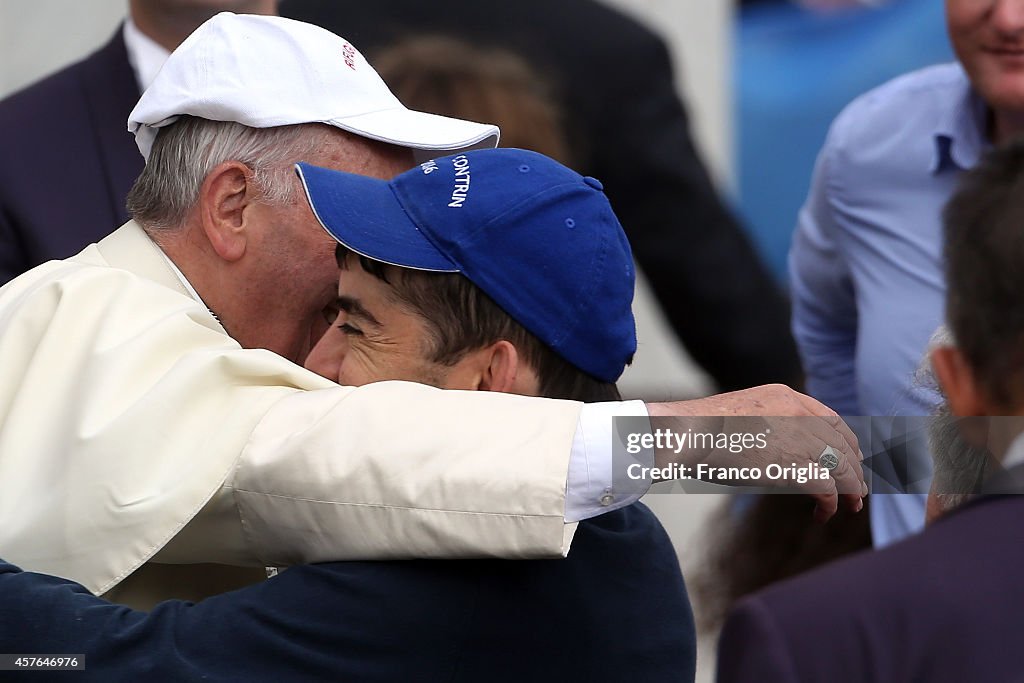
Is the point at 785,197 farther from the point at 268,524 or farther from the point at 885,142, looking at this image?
the point at 268,524

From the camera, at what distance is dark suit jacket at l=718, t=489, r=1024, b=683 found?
1399mm

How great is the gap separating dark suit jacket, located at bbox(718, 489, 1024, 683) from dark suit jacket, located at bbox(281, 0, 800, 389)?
3653mm

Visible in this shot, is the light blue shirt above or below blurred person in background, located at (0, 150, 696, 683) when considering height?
below

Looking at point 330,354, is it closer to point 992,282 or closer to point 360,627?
point 360,627

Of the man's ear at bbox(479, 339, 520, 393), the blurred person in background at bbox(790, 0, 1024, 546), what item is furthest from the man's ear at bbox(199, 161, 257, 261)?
the blurred person in background at bbox(790, 0, 1024, 546)

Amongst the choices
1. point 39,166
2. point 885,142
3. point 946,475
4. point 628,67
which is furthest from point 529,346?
point 628,67

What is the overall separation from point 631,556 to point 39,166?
143 centimetres

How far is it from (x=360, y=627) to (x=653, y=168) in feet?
12.2

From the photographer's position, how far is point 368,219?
2.15 m

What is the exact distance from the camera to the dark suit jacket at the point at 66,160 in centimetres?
283

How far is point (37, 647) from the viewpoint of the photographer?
1864 mm

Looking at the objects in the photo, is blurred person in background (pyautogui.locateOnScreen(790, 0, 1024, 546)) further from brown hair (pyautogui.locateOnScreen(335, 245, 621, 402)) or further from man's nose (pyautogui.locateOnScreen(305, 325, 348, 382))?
man's nose (pyautogui.locateOnScreen(305, 325, 348, 382))

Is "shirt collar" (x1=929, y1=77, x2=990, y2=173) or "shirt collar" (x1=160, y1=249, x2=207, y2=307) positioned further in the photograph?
"shirt collar" (x1=929, y1=77, x2=990, y2=173)

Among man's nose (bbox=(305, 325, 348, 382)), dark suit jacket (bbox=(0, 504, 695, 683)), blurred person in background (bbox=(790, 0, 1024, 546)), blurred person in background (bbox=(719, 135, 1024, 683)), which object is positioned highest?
blurred person in background (bbox=(719, 135, 1024, 683))
